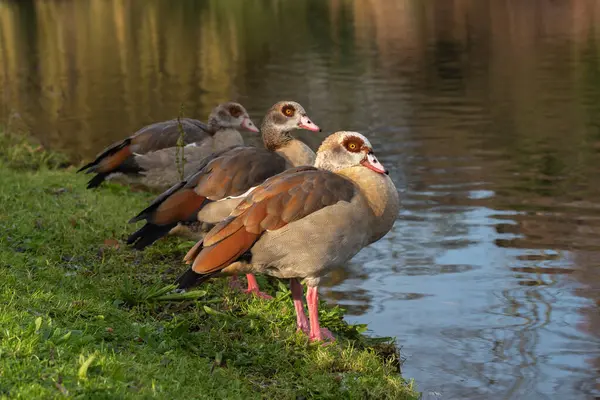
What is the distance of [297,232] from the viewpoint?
21.7ft

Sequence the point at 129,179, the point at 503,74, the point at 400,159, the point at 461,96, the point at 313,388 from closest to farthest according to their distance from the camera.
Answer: the point at 313,388, the point at 129,179, the point at 400,159, the point at 461,96, the point at 503,74

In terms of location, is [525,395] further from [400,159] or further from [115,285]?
[400,159]

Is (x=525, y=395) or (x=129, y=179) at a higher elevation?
(x=129, y=179)

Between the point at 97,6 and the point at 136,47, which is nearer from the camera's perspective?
the point at 136,47

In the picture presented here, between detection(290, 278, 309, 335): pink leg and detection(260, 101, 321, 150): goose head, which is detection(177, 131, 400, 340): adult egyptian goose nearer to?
detection(290, 278, 309, 335): pink leg

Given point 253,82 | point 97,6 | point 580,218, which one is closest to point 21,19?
point 97,6

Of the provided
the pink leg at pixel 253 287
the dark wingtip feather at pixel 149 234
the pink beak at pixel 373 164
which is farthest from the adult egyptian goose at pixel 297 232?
the dark wingtip feather at pixel 149 234

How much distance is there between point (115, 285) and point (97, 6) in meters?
59.1

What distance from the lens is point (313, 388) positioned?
5.99 m

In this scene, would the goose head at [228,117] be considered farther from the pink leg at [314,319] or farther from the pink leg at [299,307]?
the pink leg at [314,319]

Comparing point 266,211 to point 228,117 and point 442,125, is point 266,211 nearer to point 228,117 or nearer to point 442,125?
point 228,117

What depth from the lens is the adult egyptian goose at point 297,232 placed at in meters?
6.60

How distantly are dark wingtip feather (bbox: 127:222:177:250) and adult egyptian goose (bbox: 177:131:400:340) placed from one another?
48.1 inches

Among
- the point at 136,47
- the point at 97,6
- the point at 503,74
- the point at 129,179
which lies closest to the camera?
the point at 129,179
